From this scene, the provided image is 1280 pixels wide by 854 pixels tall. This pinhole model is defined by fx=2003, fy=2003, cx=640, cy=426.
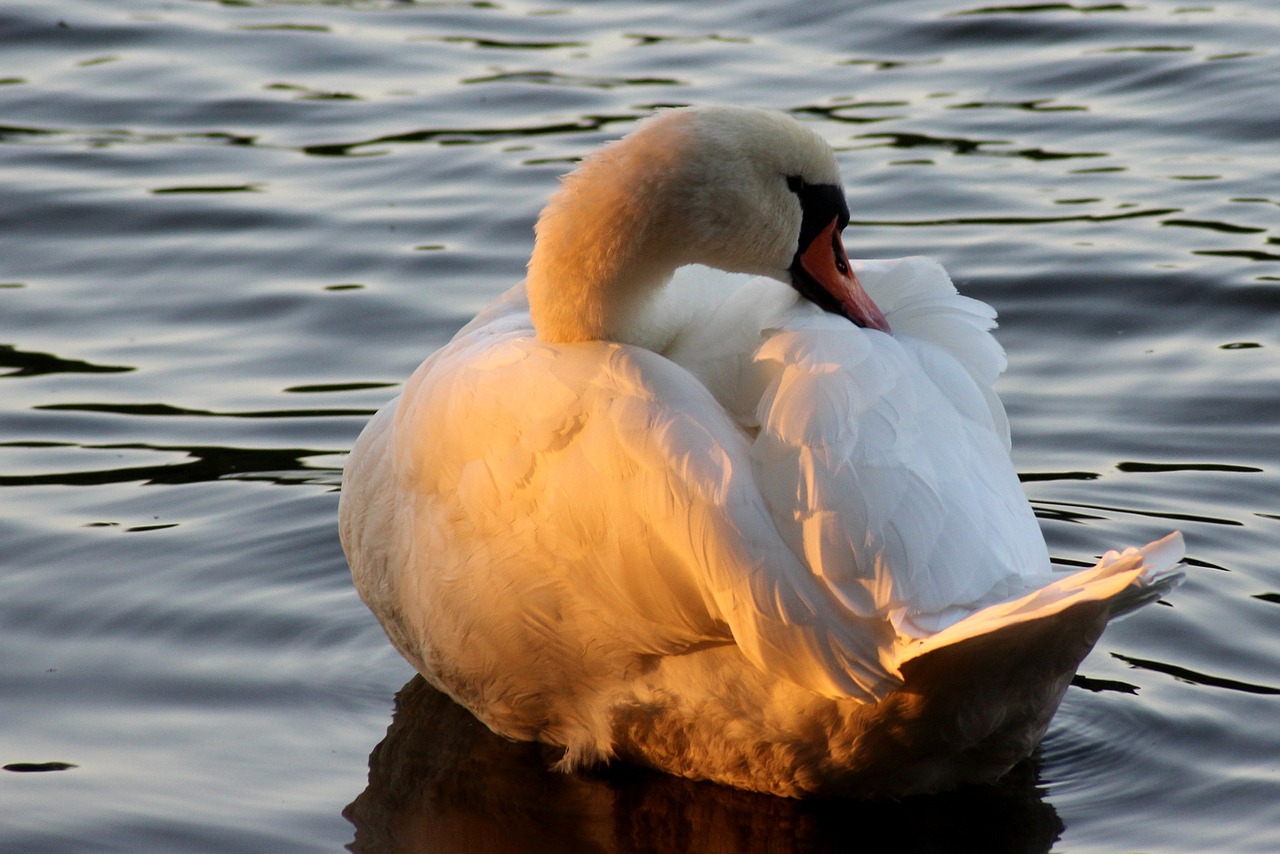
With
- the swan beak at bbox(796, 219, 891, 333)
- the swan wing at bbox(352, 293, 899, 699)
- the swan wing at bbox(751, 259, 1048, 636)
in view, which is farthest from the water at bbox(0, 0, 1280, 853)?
the swan beak at bbox(796, 219, 891, 333)

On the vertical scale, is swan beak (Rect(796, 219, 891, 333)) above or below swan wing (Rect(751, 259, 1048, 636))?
above

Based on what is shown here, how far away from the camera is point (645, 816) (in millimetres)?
5137

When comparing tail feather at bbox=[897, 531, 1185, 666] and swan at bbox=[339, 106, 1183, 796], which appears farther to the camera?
swan at bbox=[339, 106, 1183, 796]

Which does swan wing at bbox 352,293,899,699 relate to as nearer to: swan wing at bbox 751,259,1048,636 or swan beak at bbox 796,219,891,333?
swan wing at bbox 751,259,1048,636

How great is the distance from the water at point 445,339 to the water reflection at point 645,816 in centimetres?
1

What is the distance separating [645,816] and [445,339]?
3808 millimetres

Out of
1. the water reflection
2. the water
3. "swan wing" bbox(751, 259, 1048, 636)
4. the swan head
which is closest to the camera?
"swan wing" bbox(751, 259, 1048, 636)

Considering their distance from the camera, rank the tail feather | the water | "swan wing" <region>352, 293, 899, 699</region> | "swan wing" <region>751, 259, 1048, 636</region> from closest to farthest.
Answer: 1. the tail feather
2. "swan wing" <region>751, 259, 1048, 636</region>
3. "swan wing" <region>352, 293, 899, 699</region>
4. the water

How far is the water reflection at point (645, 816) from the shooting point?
5.00 metres

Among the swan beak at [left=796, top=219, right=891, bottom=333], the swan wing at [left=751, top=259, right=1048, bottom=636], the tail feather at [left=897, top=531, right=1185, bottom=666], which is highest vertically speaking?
the swan beak at [left=796, top=219, right=891, bottom=333]

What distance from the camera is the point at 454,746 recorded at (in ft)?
18.5

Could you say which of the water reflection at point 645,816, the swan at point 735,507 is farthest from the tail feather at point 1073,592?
the water reflection at point 645,816

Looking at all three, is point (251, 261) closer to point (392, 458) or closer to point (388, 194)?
point (388, 194)

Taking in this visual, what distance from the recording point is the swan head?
15.8 feet
